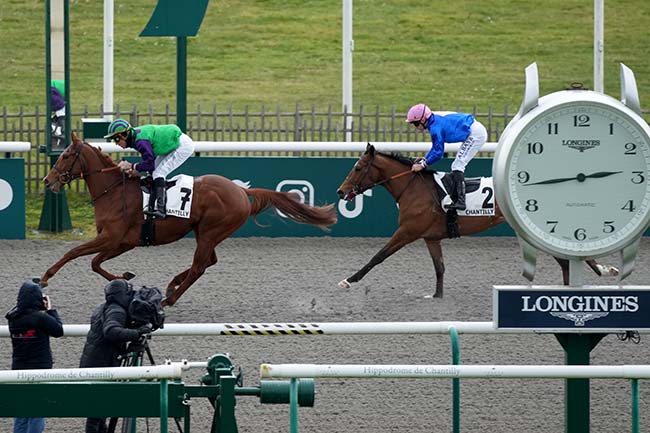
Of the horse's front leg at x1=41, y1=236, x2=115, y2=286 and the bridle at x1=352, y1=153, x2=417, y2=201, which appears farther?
the bridle at x1=352, y1=153, x2=417, y2=201

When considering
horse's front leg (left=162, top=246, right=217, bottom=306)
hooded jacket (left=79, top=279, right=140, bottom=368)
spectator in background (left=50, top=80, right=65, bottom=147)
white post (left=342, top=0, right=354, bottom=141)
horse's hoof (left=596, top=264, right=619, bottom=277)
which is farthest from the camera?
white post (left=342, top=0, right=354, bottom=141)

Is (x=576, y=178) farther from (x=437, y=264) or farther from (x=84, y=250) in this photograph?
(x=84, y=250)

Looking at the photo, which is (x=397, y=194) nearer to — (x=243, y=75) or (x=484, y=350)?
(x=484, y=350)

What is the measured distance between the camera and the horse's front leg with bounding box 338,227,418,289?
13.3 metres

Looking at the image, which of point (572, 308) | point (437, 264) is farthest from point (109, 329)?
A: point (437, 264)

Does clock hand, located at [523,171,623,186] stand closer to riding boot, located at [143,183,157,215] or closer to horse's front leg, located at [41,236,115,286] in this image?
riding boot, located at [143,183,157,215]

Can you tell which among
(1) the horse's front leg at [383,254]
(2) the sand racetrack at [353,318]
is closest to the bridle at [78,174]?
(2) the sand racetrack at [353,318]

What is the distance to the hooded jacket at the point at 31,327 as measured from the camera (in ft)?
25.5

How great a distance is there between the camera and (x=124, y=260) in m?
15.1

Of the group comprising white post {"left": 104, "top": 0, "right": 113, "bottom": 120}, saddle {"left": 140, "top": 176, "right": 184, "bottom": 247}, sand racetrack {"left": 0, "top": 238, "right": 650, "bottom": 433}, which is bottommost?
sand racetrack {"left": 0, "top": 238, "right": 650, "bottom": 433}

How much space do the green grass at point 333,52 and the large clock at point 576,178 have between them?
20.9 metres

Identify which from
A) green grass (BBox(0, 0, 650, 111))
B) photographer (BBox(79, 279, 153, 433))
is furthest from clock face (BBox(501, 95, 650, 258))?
green grass (BBox(0, 0, 650, 111))

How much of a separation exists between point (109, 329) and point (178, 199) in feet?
18.1

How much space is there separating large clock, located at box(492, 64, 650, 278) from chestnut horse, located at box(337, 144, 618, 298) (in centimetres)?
688
